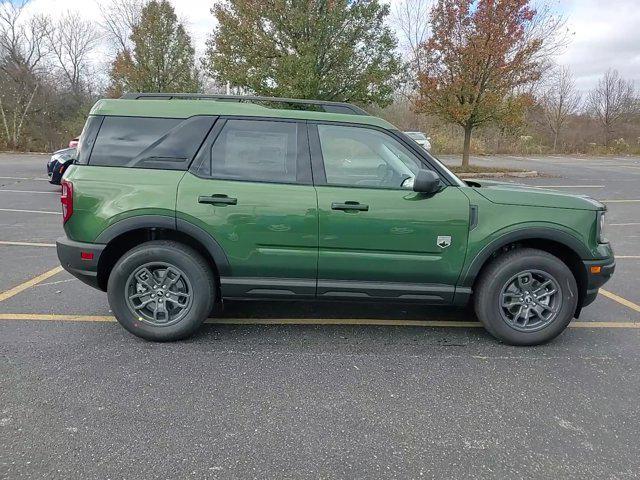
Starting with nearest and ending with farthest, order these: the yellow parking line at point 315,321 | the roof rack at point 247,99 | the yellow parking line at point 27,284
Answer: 1. the roof rack at point 247,99
2. the yellow parking line at point 315,321
3. the yellow parking line at point 27,284

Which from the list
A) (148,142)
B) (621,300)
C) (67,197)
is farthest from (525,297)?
(67,197)


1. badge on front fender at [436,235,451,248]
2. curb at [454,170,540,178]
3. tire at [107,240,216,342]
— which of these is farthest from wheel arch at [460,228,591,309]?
curb at [454,170,540,178]

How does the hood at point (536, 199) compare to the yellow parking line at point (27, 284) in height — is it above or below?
above

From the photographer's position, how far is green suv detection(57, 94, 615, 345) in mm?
3383

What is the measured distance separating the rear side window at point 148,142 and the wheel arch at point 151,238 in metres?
0.45

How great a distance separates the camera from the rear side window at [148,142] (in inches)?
137

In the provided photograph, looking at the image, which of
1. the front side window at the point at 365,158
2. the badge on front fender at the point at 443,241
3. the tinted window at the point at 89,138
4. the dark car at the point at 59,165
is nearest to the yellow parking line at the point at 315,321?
the badge on front fender at the point at 443,241

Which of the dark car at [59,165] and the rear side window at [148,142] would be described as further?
the dark car at [59,165]

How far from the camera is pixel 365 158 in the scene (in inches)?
140

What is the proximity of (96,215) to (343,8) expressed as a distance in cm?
1294

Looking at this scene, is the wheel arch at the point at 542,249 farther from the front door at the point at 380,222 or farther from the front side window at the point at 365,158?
the front side window at the point at 365,158

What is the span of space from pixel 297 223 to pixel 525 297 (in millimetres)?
1928

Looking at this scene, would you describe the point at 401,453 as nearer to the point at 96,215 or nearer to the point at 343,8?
the point at 96,215

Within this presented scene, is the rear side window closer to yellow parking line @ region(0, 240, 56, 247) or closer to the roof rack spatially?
the roof rack
